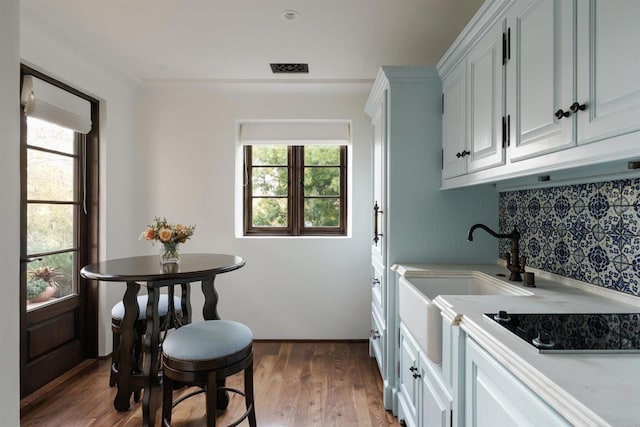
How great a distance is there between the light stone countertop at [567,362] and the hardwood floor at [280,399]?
1.25 m

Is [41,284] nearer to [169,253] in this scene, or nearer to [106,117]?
[169,253]

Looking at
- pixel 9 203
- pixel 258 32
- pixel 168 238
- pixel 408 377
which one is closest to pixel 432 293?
pixel 408 377

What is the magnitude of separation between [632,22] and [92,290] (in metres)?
3.50

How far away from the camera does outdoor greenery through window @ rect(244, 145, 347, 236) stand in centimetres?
342

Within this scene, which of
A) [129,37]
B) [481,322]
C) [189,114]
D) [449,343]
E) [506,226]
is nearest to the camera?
[481,322]

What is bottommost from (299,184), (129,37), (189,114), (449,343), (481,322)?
(449,343)

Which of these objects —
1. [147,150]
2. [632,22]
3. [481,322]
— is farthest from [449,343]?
[147,150]

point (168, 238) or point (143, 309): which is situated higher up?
point (168, 238)

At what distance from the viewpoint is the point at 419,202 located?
219 centimetres

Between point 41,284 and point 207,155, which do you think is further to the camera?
point 207,155

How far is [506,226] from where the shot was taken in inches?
83.2

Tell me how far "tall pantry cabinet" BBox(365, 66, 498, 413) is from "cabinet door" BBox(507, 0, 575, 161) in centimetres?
76

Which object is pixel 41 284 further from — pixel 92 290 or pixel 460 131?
pixel 460 131

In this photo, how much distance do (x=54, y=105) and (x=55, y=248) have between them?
1.02 metres
